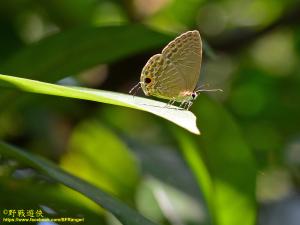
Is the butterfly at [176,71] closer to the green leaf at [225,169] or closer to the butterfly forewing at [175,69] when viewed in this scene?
the butterfly forewing at [175,69]

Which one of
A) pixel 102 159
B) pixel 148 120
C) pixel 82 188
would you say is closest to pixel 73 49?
pixel 82 188

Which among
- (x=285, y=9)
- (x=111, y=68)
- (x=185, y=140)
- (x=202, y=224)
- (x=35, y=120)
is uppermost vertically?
(x=285, y=9)

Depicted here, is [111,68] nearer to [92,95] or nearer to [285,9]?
[285,9]

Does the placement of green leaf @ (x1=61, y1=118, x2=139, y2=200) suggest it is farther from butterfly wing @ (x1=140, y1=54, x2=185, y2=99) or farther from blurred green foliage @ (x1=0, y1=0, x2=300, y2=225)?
butterfly wing @ (x1=140, y1=54, x2=185, y2=99)

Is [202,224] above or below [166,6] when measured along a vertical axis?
below

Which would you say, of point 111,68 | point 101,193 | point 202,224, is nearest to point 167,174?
point 202,224

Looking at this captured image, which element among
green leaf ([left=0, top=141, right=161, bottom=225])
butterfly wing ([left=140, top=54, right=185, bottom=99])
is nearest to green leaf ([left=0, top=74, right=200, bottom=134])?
green leaf ([left=0, top=141, right=161, bottom=225])

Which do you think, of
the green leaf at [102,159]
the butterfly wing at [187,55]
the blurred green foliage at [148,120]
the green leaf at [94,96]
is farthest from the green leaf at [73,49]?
the green leaf at [102,159]

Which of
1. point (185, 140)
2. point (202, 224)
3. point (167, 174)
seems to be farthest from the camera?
point (167, 174)
